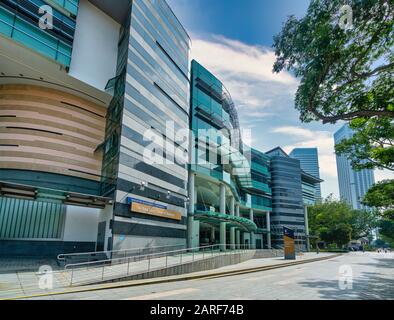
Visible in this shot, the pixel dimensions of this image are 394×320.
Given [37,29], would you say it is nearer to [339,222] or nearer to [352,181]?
[339,222]

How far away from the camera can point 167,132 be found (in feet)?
87.9

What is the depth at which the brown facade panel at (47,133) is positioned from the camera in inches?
830

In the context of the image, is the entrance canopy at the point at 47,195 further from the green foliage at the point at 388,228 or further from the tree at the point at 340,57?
the green foliage at the point at 388,228

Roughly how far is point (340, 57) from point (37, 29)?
75.4ft

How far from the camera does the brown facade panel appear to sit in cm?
2108

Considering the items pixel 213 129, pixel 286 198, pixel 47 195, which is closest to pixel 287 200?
pixel 286 198

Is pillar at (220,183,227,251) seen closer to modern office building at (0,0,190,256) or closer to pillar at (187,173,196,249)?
pillar at (187,173,196,249)

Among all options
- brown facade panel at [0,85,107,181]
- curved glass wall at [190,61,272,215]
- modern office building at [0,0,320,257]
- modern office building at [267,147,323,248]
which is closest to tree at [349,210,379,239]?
modern office building at [267,147,323,248]

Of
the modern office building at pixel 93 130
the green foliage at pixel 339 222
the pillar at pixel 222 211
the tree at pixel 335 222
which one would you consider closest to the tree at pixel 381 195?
the modern office building at pixel 93 130

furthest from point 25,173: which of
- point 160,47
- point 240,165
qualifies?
point 240,165

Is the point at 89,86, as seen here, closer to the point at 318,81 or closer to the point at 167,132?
the point at 167,132

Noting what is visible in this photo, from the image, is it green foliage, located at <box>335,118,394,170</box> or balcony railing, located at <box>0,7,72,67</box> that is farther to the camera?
balcony railing, located at <box>0,7,72,67</box>

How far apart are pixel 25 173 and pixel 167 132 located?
531 inches

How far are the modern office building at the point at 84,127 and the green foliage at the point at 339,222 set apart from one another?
48.3 meters
